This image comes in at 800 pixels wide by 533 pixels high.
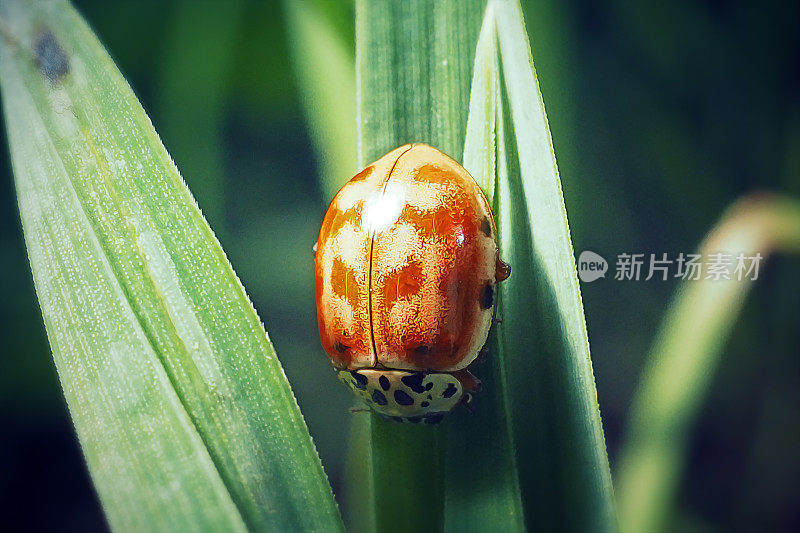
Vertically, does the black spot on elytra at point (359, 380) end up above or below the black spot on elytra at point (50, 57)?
below

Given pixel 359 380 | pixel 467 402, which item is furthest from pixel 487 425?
pixel 359 380

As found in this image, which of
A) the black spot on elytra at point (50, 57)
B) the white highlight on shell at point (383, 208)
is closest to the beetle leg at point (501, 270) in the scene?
the white highlight on shell at point (383, 208)

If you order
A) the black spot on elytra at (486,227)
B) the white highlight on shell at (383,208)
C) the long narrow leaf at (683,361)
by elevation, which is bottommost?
the long narrow leaf at (683,361)

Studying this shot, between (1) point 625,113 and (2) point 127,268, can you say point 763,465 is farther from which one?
(2) point 127,268

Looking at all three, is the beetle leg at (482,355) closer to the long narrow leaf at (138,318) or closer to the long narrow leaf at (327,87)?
the long narrow leaf at (138,318)

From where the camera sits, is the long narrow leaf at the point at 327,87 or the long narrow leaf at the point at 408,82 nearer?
the long narrow leaf at the point at 408,82

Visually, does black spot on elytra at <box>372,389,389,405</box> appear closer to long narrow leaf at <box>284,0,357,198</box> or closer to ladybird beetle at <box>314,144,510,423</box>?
ladybird beetle at <box>314,144,510,423</box>

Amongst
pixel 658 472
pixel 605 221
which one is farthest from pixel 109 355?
pixel 658 472

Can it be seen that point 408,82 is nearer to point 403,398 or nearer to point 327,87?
point 327,87
